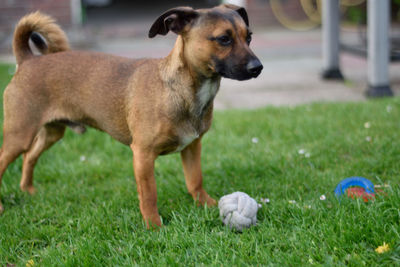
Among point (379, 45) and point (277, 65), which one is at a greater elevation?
point (379, 45)

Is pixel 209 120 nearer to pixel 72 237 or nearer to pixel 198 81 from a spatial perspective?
pixel 198 81

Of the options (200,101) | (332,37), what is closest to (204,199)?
(200,101)

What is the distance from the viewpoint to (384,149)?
12.5 ft

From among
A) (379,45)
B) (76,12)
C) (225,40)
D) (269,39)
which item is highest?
(225,40)

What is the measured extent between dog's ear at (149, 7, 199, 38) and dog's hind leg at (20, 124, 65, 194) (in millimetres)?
1411

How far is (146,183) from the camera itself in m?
2.99

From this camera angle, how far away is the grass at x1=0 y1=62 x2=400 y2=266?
7.99 ft

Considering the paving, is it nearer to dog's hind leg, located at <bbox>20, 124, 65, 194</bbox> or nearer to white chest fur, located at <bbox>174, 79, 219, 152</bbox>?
dog's hind leg, located at <bbox>20, 124, 65, 194</bbox>

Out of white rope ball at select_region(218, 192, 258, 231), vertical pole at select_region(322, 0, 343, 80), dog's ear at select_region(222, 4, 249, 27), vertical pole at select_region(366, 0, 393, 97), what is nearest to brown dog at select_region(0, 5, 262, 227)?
dog's ear at select_region(222, 4, 249, 27)

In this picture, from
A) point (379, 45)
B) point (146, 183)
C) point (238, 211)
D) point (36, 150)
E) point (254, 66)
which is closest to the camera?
point (254, 66)

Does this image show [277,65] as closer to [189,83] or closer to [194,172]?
[194,172]

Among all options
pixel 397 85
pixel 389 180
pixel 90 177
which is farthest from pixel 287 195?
pixel 397 85

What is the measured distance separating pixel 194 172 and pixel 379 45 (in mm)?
3640

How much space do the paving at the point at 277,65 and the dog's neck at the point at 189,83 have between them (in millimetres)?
3120
